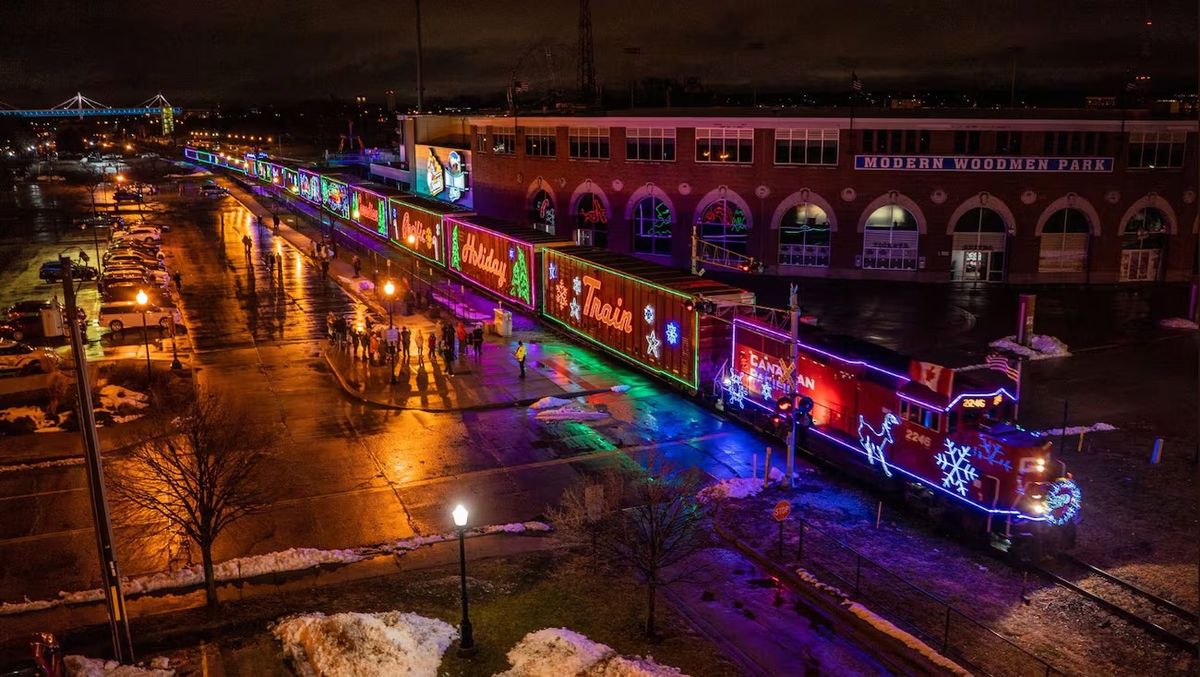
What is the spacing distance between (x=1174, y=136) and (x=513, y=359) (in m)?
41.7

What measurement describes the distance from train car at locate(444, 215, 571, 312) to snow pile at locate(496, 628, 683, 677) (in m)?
26.2

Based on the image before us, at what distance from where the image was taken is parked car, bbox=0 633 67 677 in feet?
45.0

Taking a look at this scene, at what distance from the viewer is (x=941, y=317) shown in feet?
146

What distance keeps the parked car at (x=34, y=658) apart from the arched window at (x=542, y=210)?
5172cm

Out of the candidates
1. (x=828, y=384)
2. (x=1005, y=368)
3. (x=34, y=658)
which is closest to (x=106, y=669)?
(x=34, y=658)

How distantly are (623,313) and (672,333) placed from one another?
370cm

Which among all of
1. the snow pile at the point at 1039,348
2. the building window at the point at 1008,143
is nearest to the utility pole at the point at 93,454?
the snow pile at the point at 1039,348

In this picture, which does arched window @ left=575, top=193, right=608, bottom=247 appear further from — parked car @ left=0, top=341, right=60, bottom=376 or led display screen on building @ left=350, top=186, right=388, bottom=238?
parked car @ left=0, top=341, right=60, bottom=376

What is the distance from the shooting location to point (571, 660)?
1480cm

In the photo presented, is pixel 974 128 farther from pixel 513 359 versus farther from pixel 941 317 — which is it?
pixel 513 359

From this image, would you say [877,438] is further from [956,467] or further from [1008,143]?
[1008,143]

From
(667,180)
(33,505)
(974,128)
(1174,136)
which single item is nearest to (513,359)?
→ (33,505)

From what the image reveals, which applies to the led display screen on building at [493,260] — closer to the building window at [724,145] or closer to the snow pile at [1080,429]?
the building window at [724,145]

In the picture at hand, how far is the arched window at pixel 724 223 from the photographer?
187ft
